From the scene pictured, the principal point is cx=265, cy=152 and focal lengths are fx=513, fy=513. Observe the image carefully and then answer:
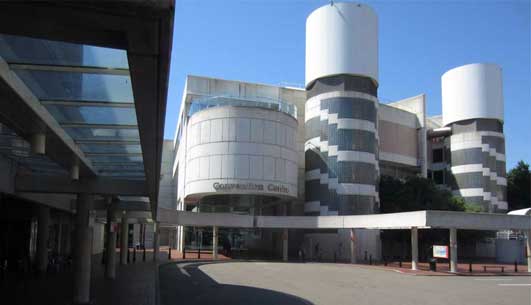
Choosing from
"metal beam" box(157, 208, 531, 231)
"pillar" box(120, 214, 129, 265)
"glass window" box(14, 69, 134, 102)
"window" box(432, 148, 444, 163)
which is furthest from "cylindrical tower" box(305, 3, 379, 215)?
"glass window" box(14, 69, 134, 102)

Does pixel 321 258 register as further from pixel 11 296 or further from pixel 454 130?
pixel 11 296

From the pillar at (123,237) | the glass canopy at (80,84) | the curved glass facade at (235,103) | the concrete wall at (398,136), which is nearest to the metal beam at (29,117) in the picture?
the glass canopy at (80,84)

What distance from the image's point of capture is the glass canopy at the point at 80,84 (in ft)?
21.2

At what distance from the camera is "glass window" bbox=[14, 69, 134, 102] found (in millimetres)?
7379

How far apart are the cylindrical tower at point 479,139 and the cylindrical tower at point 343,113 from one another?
693 inches

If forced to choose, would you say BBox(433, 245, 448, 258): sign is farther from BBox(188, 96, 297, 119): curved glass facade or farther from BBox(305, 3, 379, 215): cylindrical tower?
BBox(188, 96, 297, 119): curved glass facade

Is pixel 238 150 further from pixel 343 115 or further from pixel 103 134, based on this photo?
pixel 103 134

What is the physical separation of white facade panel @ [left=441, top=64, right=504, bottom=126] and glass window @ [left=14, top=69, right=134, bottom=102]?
67.4 meters

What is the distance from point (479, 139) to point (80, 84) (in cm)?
6767

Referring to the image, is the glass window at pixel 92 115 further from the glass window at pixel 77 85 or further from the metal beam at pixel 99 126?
the glass window at pixel 77 85

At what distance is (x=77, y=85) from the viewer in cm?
784

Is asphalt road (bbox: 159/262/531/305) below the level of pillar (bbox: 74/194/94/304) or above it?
below

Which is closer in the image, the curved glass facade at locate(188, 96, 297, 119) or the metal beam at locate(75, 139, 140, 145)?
the metal beam at locate(75, 139, 140, 145)

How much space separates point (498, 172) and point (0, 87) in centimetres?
7042
